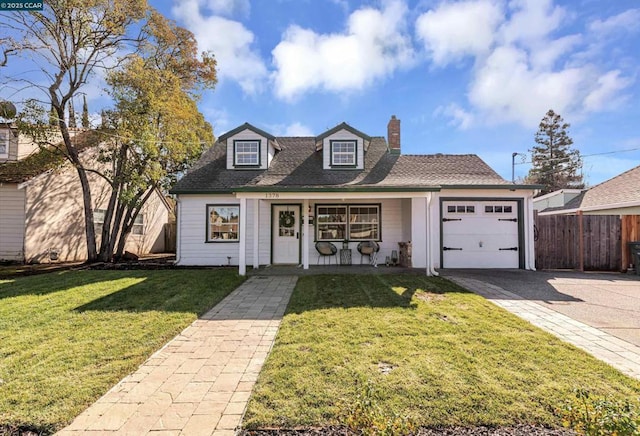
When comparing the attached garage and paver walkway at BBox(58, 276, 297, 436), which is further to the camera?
the attached garage

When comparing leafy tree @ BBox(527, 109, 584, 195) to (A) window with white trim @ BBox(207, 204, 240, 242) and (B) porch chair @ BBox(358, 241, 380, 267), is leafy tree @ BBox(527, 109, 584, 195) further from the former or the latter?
(A) window with white trim @ BBox(207, 204, 240, 242)

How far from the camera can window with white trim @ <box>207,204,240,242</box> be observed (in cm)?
1177

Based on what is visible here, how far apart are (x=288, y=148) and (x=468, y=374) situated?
11944mm

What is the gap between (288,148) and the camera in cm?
1385

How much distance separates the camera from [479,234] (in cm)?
1061

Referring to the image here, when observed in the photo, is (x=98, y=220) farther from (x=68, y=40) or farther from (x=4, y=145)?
(x=68, y=40)

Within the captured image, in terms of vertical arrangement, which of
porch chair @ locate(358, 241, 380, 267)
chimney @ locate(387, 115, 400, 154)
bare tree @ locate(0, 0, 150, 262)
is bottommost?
porch chair @ locate(358, 241, 380, 267)

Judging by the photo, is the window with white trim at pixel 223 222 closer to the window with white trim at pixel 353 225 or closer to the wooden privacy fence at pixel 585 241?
the window with white trim at pixel 353 225

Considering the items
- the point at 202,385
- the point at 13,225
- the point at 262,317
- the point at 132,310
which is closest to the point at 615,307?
the point at 262,317

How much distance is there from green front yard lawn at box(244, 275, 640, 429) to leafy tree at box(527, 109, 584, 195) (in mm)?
36183

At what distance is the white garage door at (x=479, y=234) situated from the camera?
10555 mm

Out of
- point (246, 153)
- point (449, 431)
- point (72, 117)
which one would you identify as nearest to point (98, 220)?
point (72, 117)

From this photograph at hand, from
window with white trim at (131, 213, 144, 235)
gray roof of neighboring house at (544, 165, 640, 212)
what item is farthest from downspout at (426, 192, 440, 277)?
window with white trim at (131, 213, 144, 235)

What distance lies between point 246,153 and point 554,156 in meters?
35.6
